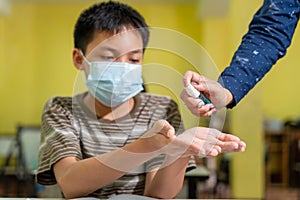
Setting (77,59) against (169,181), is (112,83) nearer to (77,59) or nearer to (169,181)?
(77,59)

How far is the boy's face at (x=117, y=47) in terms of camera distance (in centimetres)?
102

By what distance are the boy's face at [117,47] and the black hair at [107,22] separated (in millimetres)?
14

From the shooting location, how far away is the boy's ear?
1.12 metres

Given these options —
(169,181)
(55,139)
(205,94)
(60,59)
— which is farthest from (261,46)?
(60,59)

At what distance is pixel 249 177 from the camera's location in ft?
10.3

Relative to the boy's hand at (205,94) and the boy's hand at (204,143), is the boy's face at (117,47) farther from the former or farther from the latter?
the boy's hand at (204,143)

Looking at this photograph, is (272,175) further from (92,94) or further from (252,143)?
(92,94)

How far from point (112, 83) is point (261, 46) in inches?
14.5

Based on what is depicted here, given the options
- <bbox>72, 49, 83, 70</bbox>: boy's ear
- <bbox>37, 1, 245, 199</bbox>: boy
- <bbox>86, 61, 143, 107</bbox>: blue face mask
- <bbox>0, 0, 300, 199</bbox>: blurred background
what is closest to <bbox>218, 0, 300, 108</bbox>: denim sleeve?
<bbox>37, 1, 245, 199</bbox>: boy

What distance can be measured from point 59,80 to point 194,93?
608 centimetres

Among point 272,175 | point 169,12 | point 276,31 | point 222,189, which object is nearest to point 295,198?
point 222,189

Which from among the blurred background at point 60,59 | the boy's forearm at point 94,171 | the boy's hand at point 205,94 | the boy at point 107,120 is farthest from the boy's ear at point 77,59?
the blurred background at point 60,59

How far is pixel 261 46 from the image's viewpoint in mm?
866

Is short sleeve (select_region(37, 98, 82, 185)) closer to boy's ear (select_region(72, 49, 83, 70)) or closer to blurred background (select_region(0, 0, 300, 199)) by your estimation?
boy's ear (select_region(72, 49, 83, 70))
